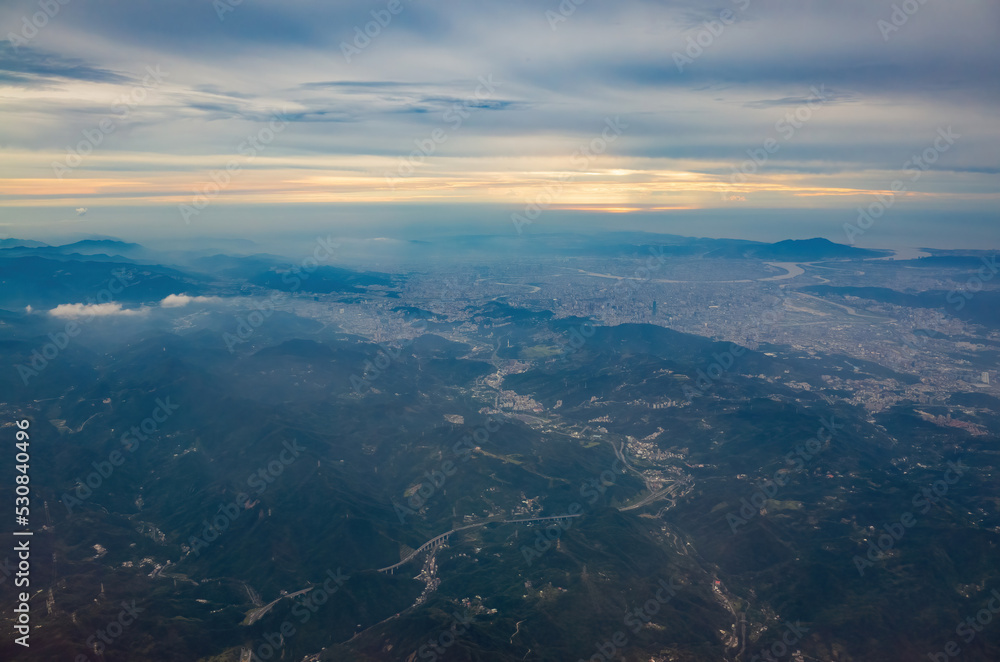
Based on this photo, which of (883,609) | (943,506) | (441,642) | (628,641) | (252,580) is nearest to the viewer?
(441,642)

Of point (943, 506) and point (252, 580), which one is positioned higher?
point (943, 506)

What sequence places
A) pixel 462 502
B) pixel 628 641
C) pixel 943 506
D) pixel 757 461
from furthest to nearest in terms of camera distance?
1. pixel 757 461
2. pixel 462 502
3. pixel 943 506
4. pixel 628 641

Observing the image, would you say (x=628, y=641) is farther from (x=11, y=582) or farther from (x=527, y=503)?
(x=11, y=582)

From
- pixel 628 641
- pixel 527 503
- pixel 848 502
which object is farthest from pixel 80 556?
pixel 848 502

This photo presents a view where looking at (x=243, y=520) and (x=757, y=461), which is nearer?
(x=243, y=520)

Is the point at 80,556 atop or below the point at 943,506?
below

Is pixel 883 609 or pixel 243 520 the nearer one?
pixel 883 609

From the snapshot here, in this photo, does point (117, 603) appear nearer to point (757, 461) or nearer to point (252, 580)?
point (252, 580)

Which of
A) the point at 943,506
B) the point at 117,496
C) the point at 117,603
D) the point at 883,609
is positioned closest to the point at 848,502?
the point at 943,506

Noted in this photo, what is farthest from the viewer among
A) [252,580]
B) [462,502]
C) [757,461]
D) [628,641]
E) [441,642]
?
[757,461]
